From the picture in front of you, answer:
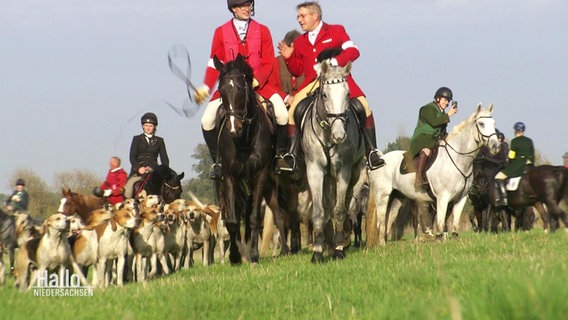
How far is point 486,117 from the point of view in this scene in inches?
719

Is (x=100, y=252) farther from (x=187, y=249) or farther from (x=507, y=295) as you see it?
(x=507, y=295)

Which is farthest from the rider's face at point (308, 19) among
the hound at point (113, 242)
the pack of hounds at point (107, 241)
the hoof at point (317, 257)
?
the hound at point (113, 242)

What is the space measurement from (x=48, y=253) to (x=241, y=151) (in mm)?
3278

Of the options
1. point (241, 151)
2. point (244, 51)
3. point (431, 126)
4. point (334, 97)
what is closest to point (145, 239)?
point (241, 151)

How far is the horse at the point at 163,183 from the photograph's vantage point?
59.4ft

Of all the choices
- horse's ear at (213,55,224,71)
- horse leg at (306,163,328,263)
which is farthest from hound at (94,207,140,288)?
horse leg at (306,163,328,263)

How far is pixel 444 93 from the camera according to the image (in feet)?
61.7

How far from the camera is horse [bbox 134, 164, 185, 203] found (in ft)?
59.4

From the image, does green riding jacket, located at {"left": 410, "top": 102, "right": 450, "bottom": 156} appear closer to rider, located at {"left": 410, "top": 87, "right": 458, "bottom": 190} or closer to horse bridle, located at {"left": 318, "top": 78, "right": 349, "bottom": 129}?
rider, located at {"left": 410, "top": 87, "right": 458, "bottom": 190}

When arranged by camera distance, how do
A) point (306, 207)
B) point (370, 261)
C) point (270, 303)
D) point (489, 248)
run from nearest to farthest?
point (270, 303) < point (370, 261) < point (489, 248) < point (306, 207)

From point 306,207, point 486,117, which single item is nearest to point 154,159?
point 306,207

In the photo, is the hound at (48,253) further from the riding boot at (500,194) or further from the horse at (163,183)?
the riding boot at (500,194)

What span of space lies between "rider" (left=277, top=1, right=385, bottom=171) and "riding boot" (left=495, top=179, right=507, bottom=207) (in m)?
10.5

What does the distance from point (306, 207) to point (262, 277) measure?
560 centimetres
